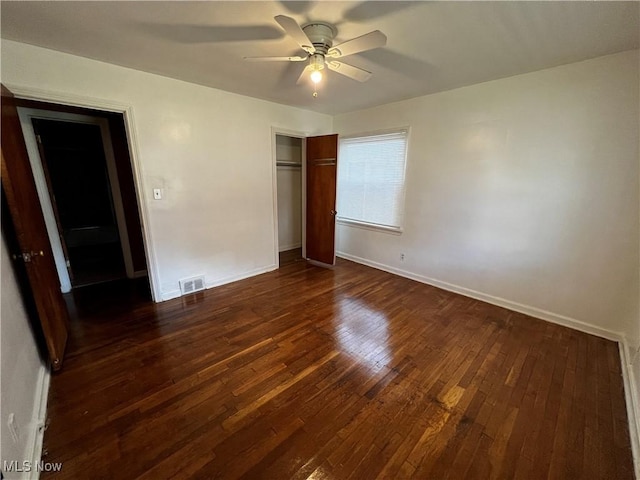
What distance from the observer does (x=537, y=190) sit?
8.69 ft

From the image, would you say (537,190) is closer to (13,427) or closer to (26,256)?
(13,427)

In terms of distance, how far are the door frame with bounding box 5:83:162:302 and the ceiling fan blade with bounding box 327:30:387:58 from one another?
85.1 inches

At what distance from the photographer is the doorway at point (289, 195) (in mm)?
4773

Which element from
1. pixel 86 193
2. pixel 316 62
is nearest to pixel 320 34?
pixel 316 62

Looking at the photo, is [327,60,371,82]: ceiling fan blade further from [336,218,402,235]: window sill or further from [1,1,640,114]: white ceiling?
[336,218,402,235]: window sill

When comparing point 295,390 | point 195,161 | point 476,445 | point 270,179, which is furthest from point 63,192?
point 476,445

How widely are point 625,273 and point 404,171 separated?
2.42m

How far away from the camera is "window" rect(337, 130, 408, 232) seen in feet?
12.4

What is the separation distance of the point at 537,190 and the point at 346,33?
2399mm

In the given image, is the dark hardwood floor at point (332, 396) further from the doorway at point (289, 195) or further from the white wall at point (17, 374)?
the doorway at point (289, 195)

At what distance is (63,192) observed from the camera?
497 centimetres

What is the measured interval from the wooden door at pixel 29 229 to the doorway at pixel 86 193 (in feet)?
3.90

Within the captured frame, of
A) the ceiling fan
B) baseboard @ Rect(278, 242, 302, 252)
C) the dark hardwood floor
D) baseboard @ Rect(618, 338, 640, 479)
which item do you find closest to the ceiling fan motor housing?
the ceiling fan


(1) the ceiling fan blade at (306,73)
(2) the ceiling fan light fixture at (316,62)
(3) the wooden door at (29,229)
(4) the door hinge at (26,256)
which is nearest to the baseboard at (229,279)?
(3) the wooden door at (29,229)
